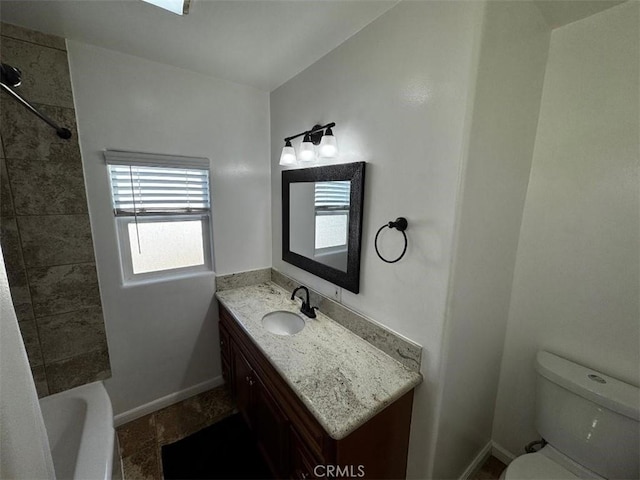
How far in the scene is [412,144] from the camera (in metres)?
1.12

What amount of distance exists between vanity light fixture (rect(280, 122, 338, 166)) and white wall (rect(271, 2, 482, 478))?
0.07 meters

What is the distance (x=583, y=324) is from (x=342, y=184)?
1364 millimetres

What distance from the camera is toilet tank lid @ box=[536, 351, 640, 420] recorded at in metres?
1.04

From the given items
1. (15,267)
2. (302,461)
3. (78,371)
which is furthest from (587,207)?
(78,371)

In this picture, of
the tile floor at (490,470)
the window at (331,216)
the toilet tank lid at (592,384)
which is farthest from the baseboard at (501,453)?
the window at (331,216)

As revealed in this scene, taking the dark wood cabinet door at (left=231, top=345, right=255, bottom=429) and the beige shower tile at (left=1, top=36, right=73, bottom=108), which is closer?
the beige shower tile at (left=1, top=36, right=73, bottom=108)

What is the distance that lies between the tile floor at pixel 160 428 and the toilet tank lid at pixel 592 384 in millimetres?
2024

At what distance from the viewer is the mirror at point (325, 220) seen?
1.40 metres

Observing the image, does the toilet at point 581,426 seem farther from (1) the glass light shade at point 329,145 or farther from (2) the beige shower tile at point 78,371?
(2) the beige shower tile at point 78,371

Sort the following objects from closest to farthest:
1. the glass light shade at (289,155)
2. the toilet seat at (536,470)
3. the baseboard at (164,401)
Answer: the toilet seat at (536,470)
the glass light shade at (289,155)
the baseboard at (164,401)

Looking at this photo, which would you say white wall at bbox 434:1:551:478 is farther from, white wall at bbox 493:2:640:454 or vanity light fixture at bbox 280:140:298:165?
vanity light fixture at bbox 280:140:298:165

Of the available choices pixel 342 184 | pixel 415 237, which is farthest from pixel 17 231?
pixel 415 237

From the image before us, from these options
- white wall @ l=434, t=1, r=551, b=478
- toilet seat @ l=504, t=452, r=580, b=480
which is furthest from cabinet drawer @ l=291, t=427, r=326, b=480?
toilet seat @ l=504, t=452, r=580, b=480

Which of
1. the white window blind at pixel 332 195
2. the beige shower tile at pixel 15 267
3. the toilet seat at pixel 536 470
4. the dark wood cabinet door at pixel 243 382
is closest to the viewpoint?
the toilet seat at pixel 536 470
